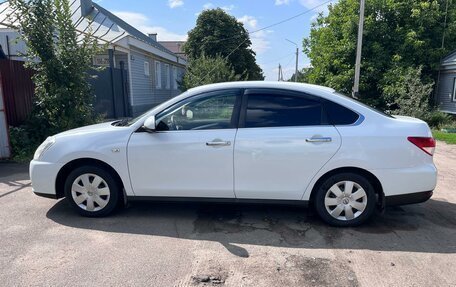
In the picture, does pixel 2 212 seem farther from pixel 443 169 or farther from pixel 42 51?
pixel 443 169

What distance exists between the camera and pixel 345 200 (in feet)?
A: 14.0

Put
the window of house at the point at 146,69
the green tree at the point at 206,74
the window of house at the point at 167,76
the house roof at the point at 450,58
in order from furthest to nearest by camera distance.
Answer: the window of house at the point at 167,76 → the green tree at the point at 206,74 → the window of house at the point at 146,69 → the house roof at the point at 450,58

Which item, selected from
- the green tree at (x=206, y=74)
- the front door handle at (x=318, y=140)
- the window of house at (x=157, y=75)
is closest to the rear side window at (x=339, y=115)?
the front door handle at (x=318, y=140)

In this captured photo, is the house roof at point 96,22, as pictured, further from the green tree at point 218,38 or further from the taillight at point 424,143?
the green tree at point 218,38

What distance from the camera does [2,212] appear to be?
4867mm

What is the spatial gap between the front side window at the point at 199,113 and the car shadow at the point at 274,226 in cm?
117

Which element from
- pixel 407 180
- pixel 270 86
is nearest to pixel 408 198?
pixel 407 180

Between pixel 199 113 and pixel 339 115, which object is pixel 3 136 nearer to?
pixel 199 113

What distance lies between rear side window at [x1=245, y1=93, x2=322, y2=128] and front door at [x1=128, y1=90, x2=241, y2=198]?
204 millimetres

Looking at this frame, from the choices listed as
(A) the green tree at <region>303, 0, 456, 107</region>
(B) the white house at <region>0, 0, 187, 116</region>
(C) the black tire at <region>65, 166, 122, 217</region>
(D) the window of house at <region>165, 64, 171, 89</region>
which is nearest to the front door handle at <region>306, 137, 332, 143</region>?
(C) the black tire at <region>65, 166, 122, 217</region>

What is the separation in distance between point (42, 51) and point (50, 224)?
A: 17.1ft

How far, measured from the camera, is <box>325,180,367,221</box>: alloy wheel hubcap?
166 inches

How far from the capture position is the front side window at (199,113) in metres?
4.39

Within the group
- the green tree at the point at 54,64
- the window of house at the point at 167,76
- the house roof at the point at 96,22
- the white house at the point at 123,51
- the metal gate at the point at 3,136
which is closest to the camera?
the metal gate at the point at 3,136
